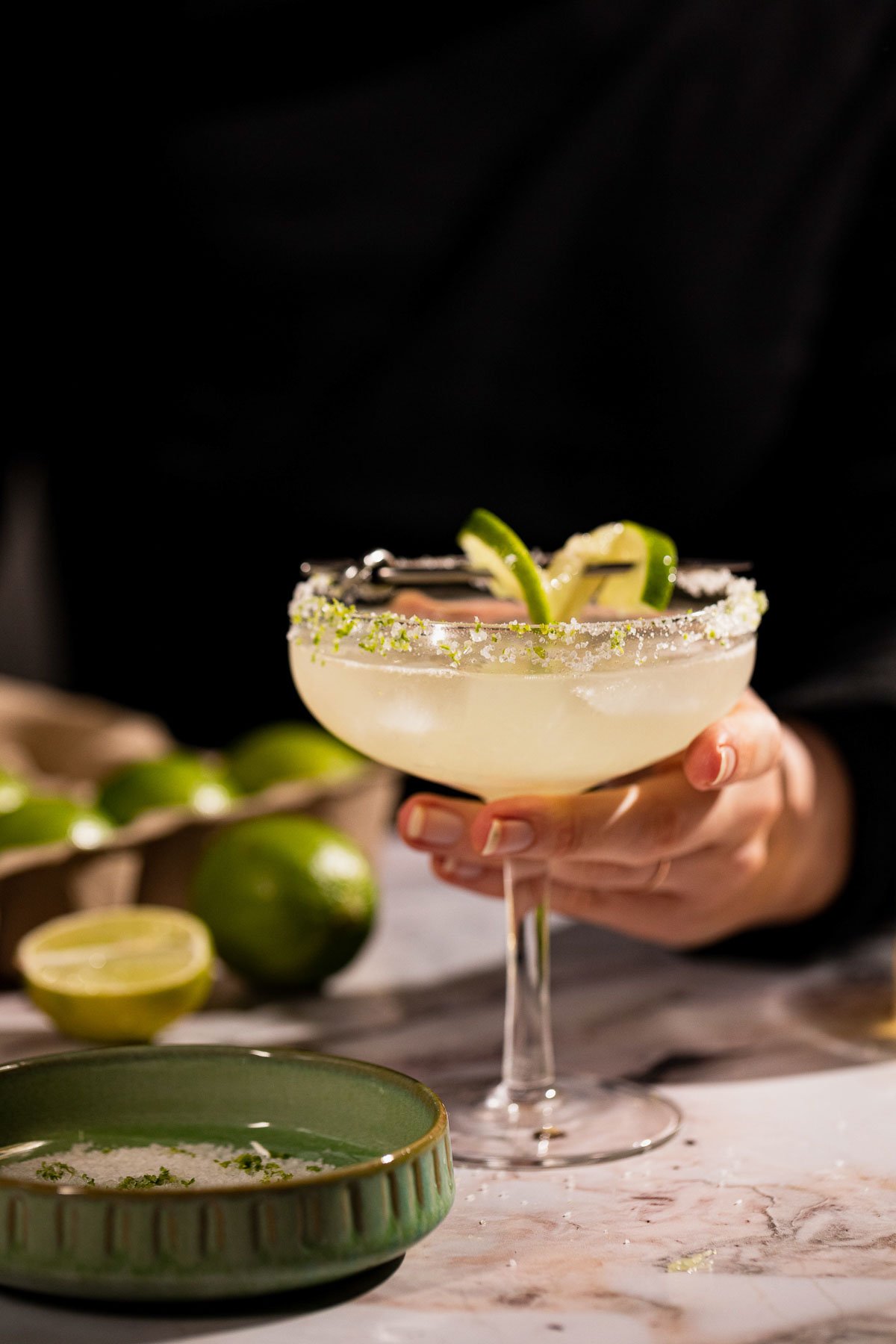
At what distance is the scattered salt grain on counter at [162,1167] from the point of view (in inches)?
34.3

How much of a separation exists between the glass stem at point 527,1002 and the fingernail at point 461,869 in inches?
6.3

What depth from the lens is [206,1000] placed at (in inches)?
56.1

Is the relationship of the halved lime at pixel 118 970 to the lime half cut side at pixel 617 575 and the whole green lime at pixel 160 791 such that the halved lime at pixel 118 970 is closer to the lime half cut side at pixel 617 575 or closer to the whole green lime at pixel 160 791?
the whole green lime at pixel 160 791

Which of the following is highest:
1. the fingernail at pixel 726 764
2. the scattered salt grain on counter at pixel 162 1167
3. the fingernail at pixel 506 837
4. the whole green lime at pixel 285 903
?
the fingernail at pixel 726 764

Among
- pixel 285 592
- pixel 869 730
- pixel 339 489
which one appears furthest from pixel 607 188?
pixel 869 730

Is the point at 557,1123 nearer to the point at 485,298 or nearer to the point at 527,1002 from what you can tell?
the point at 527,1002

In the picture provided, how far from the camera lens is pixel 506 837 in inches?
42.4

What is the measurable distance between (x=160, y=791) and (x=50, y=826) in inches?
6.2

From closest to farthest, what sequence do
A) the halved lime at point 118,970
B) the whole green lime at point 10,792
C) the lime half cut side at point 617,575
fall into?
the lime half cut side at point 617,575 → the halved lime at point 118,970 → the whole green lime at point 10,792

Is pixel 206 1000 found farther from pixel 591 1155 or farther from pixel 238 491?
pixel 238 491

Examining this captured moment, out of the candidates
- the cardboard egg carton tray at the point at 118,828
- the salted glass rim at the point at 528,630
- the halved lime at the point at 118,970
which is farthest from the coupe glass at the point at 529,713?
the cardboard egg carton tray at the point at 118,828

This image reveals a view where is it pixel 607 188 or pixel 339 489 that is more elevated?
pixel 607 188

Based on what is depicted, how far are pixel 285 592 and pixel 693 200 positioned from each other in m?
0.88

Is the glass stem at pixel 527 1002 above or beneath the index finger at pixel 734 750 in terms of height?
beneath
